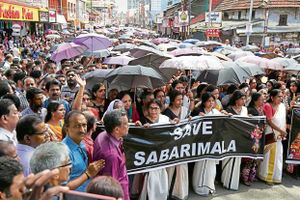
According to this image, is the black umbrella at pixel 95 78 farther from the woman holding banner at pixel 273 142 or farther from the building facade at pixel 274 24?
the building facade at pixel 274 24

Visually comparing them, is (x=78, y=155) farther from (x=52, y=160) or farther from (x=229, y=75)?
(x=229, y=75)

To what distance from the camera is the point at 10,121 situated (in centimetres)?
381

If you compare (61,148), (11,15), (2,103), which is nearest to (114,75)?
(2,103)

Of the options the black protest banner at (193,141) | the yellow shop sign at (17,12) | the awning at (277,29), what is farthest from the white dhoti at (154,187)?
the awning at (277,29)

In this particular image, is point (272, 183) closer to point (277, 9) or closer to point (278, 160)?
point (278, 160)

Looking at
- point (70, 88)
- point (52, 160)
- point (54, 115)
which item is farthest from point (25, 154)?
point (70, 88)

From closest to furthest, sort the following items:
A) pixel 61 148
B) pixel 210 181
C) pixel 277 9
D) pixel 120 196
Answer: pixel 120 196 < pixel 61 148 < pixel 210 181 < pixel 277 9

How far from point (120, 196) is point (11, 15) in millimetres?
21243

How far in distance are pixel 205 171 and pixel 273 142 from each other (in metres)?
1.43

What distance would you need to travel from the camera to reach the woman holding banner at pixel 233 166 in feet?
19.4

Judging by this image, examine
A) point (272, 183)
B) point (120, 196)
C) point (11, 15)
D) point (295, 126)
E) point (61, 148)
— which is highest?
point (11, 15)

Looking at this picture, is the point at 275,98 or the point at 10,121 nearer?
the point at 10,121

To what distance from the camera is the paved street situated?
5688 millimetres

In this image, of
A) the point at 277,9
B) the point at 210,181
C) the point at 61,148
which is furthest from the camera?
the point at 277,9
